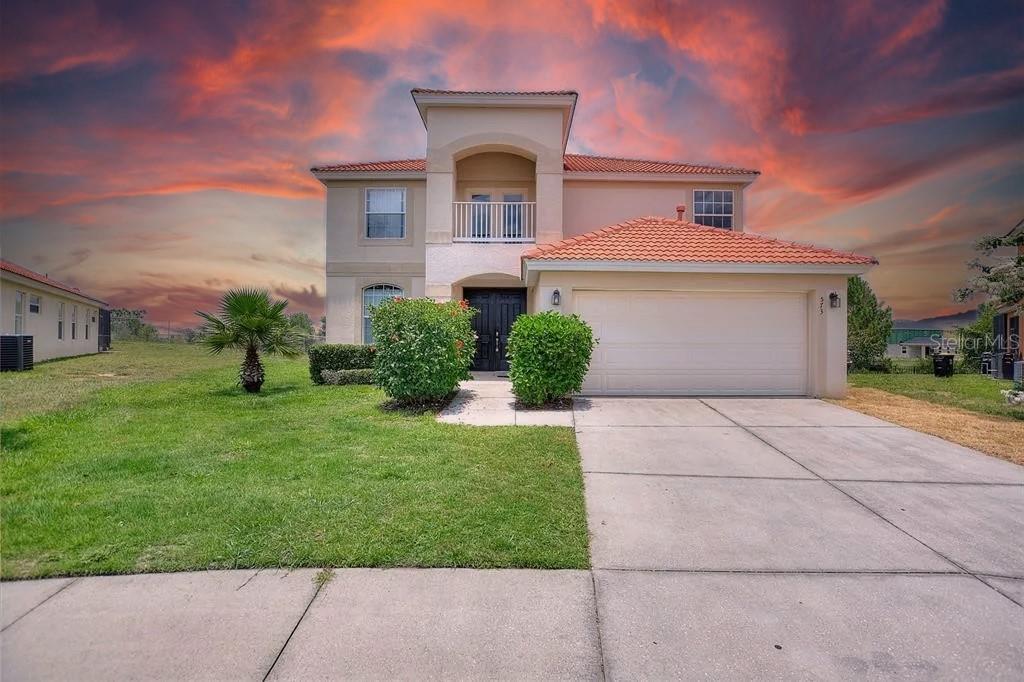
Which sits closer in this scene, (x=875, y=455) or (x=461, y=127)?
(x=875, y=455)

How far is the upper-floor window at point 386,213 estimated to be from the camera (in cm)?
1547

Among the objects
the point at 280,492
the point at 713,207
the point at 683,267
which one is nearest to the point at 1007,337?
the point at 713,207

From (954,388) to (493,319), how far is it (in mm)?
13397

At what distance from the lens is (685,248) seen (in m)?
10.6

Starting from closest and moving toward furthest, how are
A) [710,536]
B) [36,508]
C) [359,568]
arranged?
[359,568] → [710,536] → [36,508]

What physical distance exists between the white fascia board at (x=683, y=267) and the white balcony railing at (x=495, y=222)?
3.84 metres

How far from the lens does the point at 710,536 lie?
3654 millimetres

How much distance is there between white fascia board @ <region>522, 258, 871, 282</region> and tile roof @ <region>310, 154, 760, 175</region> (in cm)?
601

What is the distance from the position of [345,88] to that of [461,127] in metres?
3.76

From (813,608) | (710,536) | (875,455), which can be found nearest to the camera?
(813,608)

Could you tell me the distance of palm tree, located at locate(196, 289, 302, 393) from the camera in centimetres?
1088

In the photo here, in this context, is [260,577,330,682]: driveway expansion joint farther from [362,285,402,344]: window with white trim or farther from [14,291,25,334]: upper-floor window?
[14,291,25,334]: upper-floor window

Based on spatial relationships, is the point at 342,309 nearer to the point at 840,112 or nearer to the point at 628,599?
the point at 628,599

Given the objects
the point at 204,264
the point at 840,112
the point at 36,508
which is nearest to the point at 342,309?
the point at 204,264
